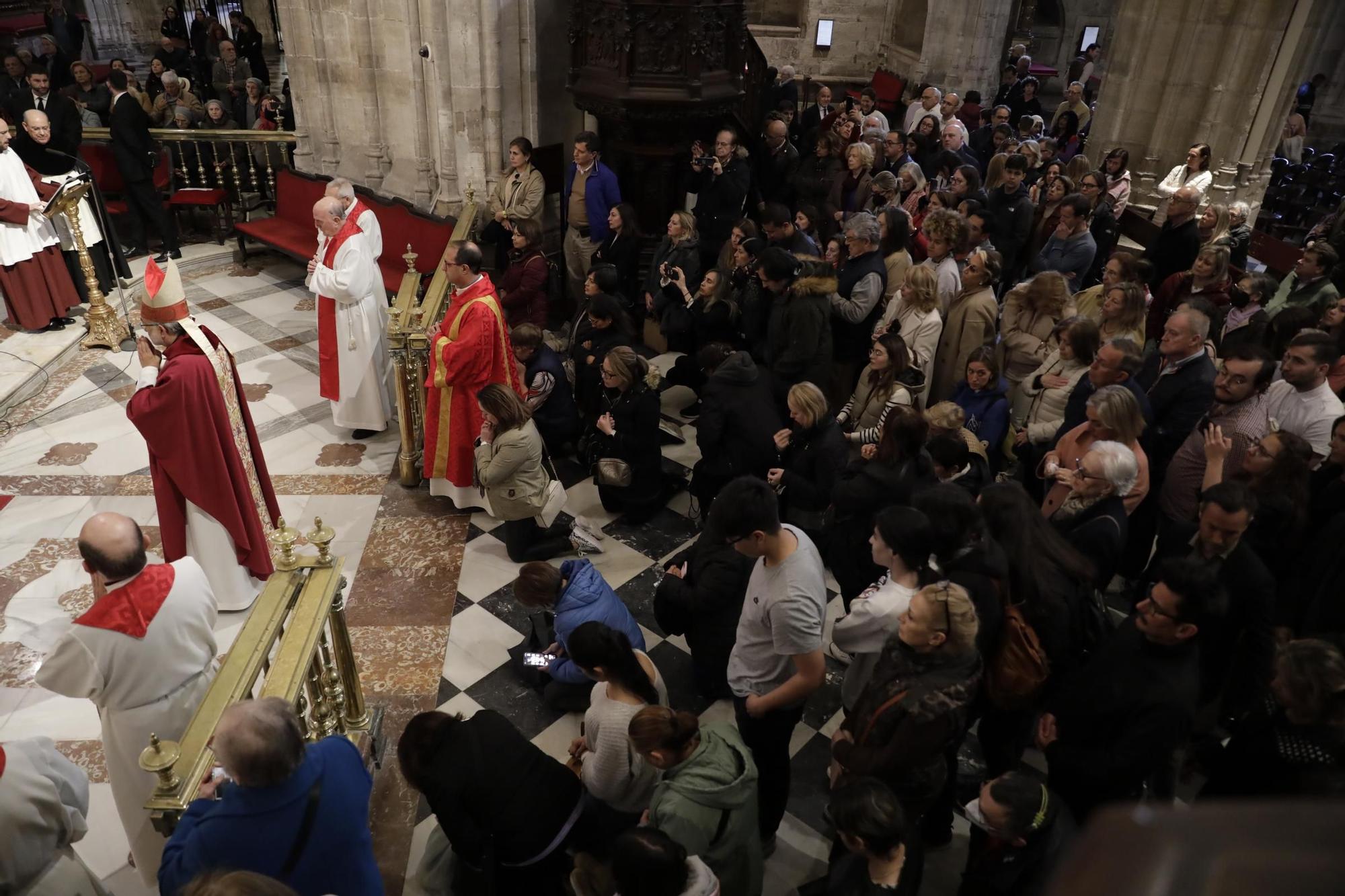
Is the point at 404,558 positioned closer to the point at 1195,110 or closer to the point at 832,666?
the point at 832,666

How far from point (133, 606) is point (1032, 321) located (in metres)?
4.65

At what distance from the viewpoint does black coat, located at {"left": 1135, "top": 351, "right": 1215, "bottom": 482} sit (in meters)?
4.55

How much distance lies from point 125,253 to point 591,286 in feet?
18.4

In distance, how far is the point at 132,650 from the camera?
315cm

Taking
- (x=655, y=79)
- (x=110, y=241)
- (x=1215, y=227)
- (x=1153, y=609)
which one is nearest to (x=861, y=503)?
(x=1153, y=609)

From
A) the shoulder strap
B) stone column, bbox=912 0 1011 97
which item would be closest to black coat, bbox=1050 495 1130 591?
the shoulder strap

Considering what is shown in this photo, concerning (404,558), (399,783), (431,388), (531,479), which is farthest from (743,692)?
(431,388)

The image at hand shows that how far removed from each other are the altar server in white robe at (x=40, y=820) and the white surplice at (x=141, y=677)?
1.10ft

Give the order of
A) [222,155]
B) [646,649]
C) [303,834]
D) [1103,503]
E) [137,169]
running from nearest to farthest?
[303,834] → [1103,503] → [646,649] → [137,169] → [222,155]

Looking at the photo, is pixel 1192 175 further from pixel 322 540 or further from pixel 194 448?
pixel 194 448

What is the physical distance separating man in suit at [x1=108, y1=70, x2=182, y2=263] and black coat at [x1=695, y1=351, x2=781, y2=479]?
6338 millimetres

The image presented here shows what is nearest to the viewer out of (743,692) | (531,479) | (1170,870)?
(1170,870)

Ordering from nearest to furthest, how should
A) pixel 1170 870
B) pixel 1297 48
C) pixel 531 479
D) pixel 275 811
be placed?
pixel 1170 870
pixel 275 811
pixel 531 479
pixel 1297 48

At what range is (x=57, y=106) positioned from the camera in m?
8.09
